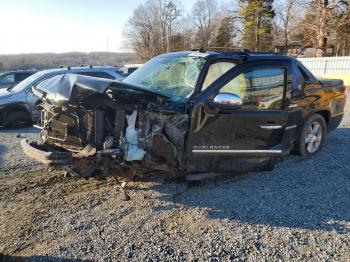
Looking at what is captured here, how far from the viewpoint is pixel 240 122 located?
4.69 meters

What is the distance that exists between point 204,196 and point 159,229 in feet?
3.35

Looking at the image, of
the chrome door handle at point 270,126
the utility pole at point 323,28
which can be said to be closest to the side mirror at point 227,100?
the chrome door handle at point 270,126

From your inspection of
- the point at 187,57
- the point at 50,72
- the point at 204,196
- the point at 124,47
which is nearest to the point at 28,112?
the point at 50,72

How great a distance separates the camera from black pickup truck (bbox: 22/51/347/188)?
4148mm

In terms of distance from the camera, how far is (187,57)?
5160mm

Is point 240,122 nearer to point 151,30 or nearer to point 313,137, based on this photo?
point 313,137

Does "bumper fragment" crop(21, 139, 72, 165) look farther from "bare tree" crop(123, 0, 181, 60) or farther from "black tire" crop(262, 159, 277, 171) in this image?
"bare tree" crop(123, 0, 181, 60)

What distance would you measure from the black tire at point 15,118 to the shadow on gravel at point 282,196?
6.25 m

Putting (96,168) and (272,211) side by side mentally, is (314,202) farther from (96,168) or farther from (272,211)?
(96,168)

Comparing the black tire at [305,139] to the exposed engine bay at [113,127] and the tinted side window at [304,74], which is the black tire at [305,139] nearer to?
the tinted side window at [304,74]

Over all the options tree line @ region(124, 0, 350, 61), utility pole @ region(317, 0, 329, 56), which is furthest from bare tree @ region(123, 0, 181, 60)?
utility pole @ region(317, 0, 329, 56)

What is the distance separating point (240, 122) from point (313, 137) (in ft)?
7.68

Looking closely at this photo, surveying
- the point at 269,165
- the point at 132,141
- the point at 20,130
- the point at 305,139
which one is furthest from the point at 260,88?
the point at 20,130

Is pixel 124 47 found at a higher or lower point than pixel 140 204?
higher
